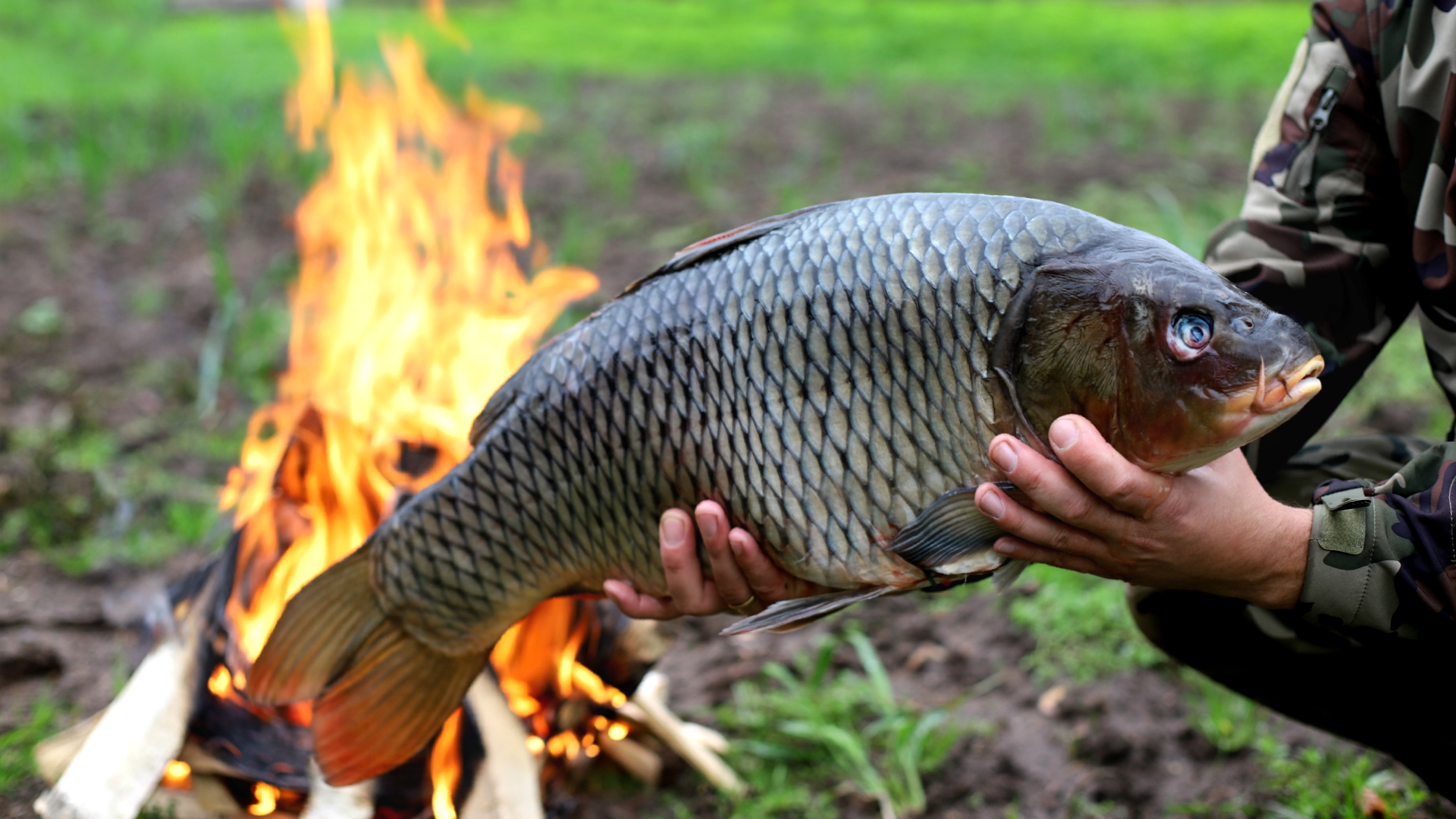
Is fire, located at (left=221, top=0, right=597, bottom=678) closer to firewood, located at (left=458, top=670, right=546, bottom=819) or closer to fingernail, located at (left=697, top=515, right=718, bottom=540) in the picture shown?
firewood, located at (left=458, top=670, right=546, bottom=819)

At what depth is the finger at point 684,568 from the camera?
1.54 metres

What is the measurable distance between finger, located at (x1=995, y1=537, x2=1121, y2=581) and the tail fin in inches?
32.5

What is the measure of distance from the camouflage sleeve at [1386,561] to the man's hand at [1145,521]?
1.1 inches

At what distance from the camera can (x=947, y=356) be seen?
1355mm

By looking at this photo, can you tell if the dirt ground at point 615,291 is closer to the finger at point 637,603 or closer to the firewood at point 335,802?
the firewood at point 335,802

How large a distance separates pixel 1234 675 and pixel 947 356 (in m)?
0.93

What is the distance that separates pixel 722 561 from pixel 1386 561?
86 centimetres

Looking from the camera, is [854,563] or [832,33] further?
[832,33]

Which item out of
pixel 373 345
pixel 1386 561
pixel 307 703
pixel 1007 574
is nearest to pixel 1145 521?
pixel 1007 574

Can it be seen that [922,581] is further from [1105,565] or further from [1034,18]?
[1034,18]

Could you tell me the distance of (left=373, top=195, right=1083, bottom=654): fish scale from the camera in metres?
1.36

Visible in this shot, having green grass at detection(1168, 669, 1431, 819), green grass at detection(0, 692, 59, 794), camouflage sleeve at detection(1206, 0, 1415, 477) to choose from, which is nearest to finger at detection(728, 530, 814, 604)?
camouflage sleeve at detection(1206, 0, 1415, 477)

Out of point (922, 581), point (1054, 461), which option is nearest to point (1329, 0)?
point (1054, 461)

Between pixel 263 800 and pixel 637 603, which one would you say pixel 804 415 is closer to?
pixel 637 603
